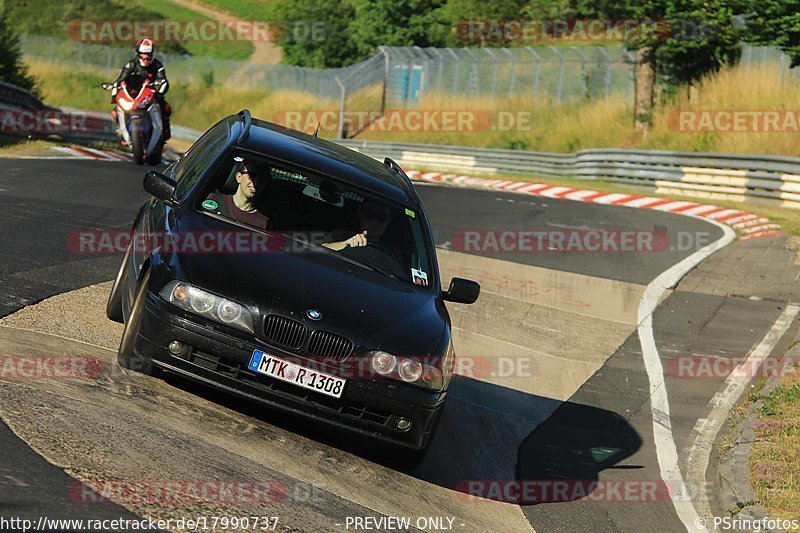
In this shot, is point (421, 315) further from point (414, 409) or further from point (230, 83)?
point (230, 83)

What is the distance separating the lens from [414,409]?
6.35 meters

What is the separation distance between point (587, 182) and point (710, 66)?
327 inches

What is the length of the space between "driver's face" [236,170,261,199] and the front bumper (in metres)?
1.39

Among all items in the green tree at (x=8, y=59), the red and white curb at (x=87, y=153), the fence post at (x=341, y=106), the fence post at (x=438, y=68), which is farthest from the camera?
the fence post at (x=341, y=106)

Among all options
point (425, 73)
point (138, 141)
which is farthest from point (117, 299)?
point (425, 73)

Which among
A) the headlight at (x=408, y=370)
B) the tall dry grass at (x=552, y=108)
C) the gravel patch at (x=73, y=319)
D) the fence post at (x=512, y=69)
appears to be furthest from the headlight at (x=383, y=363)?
the fence post at (x=512, y=69)

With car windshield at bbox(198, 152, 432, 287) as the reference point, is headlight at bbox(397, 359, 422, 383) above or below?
below

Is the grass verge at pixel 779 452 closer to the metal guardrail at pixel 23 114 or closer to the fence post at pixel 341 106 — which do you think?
the metal guardrail at pixel 23 114

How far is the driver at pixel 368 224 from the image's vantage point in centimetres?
745

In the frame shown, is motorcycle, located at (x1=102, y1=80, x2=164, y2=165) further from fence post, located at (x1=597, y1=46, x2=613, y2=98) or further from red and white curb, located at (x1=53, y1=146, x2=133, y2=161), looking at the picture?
fence post, located at (x1=597, y1=46, x2=613, y2=98)

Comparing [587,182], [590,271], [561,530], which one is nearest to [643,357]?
[590,271]

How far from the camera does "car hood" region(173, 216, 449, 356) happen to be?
6.32 metres

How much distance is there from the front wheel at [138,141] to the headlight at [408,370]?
12.7 metres

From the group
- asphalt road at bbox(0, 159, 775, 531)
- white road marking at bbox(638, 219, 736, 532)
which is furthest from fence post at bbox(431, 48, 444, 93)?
white road marking at bbox(638, 219, 736, 532)
